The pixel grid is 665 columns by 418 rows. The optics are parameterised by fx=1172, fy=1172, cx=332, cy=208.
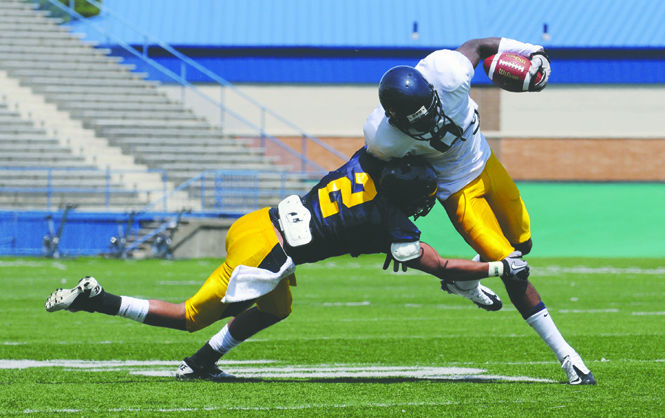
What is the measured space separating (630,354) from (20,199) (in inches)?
677

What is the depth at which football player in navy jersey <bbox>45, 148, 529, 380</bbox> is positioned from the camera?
578 centimetres

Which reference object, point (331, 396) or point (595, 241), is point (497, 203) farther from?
point (595, 241)

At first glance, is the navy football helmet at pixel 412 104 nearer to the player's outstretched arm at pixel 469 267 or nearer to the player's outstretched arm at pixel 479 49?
the player's outstretched arm at pixel 479 49

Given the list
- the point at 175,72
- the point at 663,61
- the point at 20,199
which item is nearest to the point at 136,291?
the point at 20,199

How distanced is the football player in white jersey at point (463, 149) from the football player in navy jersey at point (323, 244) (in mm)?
151

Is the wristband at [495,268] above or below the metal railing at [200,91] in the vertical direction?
above

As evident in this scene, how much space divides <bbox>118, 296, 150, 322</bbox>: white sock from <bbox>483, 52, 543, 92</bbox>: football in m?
2.19

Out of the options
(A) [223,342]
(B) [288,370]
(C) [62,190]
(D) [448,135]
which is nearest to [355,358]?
(B) [288,370]

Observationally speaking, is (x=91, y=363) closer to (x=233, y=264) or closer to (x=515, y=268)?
(x=233, y=264)

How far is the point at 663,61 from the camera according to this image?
3036 centimetres

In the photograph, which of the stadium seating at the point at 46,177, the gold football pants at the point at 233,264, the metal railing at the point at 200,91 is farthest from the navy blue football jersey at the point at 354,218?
the metal railing at the point at 200,91

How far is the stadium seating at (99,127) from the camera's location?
23.5 meters

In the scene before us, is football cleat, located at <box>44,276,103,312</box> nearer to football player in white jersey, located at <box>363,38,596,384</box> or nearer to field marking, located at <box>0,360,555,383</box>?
field marking, located at <box>0,360,555,383</box>

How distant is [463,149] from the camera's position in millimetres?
6020
